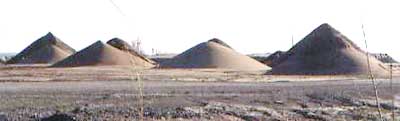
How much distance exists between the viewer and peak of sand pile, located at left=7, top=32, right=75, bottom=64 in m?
113

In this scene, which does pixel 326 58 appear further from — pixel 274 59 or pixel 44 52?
pixel 44 52

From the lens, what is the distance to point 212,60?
282 feet

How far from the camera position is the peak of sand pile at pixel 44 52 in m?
113

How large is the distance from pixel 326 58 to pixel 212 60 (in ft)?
55.9

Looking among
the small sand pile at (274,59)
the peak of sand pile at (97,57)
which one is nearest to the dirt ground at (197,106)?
the peak of sand pile at (97,57)

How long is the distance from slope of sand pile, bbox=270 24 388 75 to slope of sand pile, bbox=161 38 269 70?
8.34 metres

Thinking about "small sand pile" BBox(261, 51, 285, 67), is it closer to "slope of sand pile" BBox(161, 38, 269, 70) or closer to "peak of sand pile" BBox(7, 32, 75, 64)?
"slope of sand pile" BBox(161, 38, 269, 70)

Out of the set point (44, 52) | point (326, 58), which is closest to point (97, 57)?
point (44, 52)

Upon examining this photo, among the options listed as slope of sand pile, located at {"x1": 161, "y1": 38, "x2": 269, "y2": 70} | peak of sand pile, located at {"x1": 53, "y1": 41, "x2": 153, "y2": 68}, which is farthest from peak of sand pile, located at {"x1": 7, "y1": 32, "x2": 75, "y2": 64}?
slope of sand pile, located at {"x1": 161, "y1": 38, "x2": 269, "y2": 70}

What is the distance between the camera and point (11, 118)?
22.1 meters

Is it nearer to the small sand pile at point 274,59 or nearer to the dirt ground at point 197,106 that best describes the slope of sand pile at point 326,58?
the small sand pile at point 274,59

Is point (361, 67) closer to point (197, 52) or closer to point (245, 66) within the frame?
point (245, 66)

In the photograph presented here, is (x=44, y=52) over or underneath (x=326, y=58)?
over

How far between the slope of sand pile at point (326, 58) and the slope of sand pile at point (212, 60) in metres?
8.34
